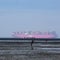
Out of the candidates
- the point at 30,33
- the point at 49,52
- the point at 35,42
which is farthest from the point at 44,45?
the point at 49,52

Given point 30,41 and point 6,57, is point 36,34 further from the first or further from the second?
point 6,57

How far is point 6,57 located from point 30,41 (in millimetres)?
1516

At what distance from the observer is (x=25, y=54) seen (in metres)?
3.77

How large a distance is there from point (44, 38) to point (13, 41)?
800 mm

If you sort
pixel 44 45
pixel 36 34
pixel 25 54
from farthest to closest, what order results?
pixel 36 34
pixel 44 45
pixel 25 54

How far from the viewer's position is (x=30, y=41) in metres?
5.23

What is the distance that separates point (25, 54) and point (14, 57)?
206 millimetres

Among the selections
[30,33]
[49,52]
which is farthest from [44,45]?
[49,52]

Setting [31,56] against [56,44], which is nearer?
[31,56]

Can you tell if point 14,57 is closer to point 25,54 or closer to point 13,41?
point 25,54

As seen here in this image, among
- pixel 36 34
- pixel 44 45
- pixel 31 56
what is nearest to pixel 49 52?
pixel 31 56

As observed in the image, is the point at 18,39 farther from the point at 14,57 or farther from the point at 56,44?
the point at 14,57

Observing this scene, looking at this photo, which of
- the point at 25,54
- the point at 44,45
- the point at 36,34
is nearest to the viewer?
the point at 25,54

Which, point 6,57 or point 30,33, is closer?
point 6,57
